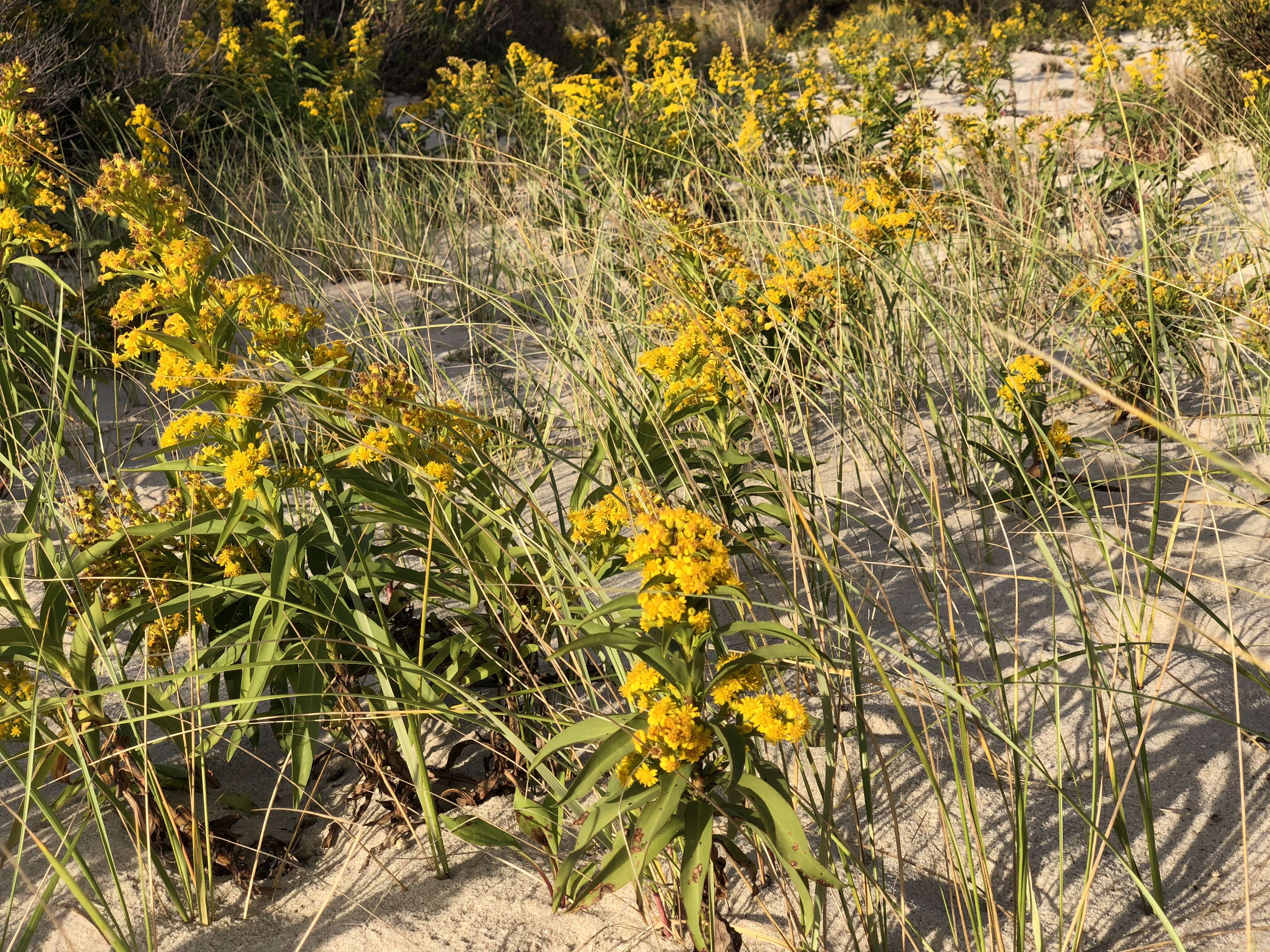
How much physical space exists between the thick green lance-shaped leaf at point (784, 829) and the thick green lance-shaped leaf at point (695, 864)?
68mm

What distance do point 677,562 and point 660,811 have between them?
337mm

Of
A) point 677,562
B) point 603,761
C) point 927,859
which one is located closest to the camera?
point 677,562

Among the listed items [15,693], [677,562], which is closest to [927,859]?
[677,562]

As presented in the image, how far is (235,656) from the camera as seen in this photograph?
66.0 inches

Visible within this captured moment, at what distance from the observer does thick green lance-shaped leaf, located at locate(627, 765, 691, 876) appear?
1.26 meters

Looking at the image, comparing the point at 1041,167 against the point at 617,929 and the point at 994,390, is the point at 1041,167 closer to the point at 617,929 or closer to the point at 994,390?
the point at 994,390

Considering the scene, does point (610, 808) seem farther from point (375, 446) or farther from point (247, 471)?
point (247, 471)

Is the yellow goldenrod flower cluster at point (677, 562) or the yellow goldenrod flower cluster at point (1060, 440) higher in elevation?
the yellow goldenrod flower cluster at point (677, 562)

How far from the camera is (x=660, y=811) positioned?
127cm

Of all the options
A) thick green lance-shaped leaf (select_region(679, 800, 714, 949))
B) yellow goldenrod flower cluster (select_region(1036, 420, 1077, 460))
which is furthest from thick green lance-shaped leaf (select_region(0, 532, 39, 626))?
yellow goldenrod flower cluster (select_region(1036, 420, 1077, 460))

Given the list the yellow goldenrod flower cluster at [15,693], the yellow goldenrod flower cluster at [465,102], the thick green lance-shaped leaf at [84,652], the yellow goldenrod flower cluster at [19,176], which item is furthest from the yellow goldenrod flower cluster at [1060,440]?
the yellow goldenrod flower cluster at [465,102]

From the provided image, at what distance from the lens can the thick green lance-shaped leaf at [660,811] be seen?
126 cm

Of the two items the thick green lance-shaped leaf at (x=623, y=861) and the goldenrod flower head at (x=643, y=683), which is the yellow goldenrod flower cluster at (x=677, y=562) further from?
the thick green lance-shaped leaf at (x=623, y=861)

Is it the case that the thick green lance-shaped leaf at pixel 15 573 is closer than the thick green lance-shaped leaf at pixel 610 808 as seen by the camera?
No
